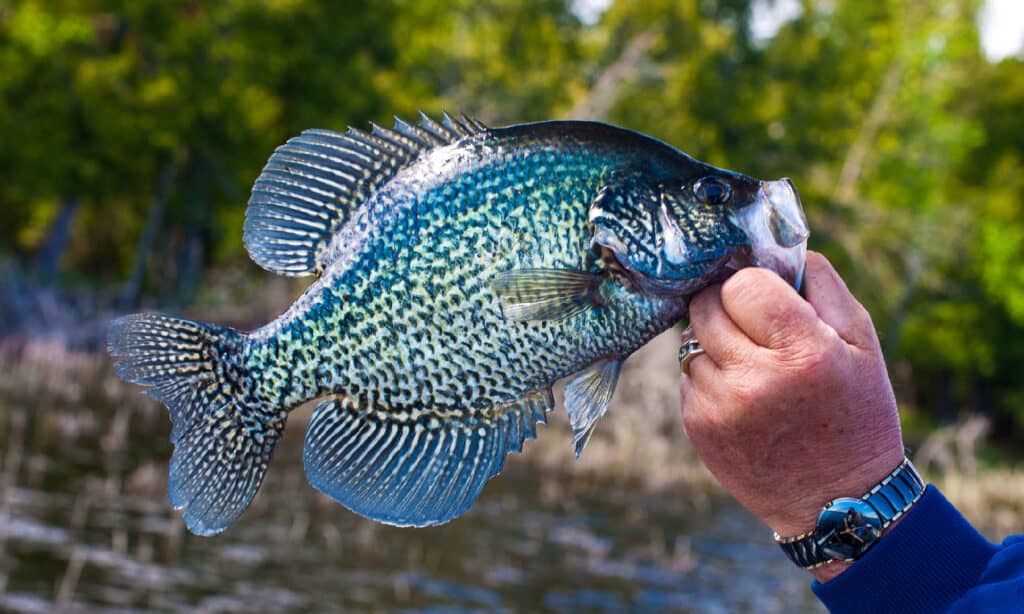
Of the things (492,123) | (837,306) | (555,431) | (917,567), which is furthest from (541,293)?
(492,123)

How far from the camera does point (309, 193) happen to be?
2.15 m

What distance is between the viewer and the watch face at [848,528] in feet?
6.50

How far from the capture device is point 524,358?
1.95 m

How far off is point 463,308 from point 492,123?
30.2m

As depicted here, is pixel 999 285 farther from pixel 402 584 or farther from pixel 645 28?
pixel 402 584

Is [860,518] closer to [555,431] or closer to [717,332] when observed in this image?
[717,332]

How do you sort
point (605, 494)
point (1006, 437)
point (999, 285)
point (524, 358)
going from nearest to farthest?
1. point (524, 358)
2. point (605, 494)
3. point (999, 285)
4. point (1006, 437)

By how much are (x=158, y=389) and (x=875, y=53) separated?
41.3 m

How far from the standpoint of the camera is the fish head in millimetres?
2023

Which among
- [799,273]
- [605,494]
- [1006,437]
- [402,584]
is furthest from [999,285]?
[799,273]

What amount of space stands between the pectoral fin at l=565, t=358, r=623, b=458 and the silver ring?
0.18 metres

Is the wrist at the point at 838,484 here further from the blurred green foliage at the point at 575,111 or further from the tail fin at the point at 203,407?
the blurred green foliage at the point at 575,111

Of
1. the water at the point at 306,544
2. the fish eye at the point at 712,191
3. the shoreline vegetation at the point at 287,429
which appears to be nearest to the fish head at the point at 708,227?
the fish eye at the point at 712,191

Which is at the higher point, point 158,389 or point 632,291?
point 632,291
